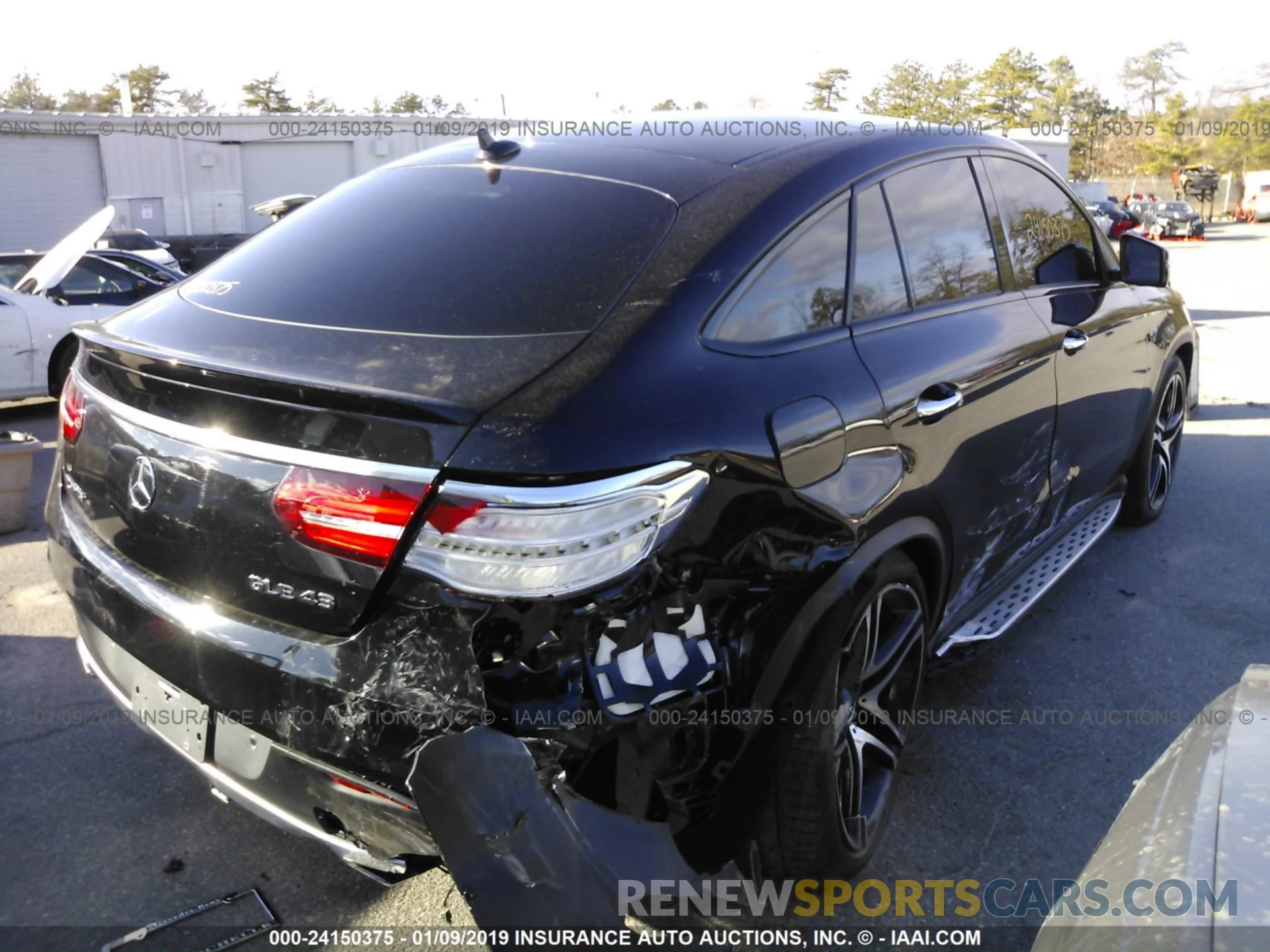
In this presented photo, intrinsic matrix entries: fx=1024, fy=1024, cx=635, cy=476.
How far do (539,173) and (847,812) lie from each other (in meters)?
1.82

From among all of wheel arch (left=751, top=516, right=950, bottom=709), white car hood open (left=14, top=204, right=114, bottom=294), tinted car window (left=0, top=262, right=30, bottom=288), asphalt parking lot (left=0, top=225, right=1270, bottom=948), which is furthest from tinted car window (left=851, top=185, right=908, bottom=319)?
tinted car window (left=0, top=262, right=30, bottom=288)

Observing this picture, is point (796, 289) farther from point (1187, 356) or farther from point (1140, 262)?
point (1187, 356)

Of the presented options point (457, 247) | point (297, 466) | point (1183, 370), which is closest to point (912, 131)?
point (457, 247)

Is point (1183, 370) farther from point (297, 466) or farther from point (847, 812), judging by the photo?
point (297, 466)

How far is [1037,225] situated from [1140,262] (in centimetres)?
75

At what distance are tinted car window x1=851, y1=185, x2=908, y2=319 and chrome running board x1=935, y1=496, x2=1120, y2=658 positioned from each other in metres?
1.07

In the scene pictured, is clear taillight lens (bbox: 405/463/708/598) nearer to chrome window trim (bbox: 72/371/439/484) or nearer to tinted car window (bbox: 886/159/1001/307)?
chrome window trim (bbox: 72/371/439/484)

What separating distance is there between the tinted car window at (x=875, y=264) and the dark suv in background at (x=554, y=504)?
12 millimetres

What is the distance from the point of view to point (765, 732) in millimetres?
2168

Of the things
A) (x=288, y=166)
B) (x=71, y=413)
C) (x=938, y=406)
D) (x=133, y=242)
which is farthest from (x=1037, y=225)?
(x=288, y=166)

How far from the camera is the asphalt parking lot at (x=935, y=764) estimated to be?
261 cm

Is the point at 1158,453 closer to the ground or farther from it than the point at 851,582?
closer to the ground

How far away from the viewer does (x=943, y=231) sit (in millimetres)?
3125

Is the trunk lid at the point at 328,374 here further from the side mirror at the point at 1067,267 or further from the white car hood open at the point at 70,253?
the white car hood open at the point at 70,253
